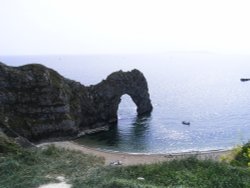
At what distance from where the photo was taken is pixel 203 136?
232 feet

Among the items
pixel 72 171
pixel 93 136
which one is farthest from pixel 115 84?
pixel 72 171

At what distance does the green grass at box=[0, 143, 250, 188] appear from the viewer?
19.7 meters

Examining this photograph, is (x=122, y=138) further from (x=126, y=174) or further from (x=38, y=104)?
(x=126, y=174)

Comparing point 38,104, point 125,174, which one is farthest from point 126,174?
point 38,104

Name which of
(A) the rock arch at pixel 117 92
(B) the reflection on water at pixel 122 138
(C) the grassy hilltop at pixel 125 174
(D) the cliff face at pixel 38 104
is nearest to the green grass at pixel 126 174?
(C) the grassy hilltop at pixel 125 174

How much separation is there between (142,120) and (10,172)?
66.2 metres

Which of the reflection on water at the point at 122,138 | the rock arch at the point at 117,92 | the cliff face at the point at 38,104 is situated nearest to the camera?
the cliff face at the point at 38,104

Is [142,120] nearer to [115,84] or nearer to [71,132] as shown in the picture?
[115,84]

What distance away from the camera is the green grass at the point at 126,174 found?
1969 centimetres

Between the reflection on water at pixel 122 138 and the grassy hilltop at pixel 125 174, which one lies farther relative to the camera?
the reflection on water at pixel 122 138

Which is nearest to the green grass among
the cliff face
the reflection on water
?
the cliff face

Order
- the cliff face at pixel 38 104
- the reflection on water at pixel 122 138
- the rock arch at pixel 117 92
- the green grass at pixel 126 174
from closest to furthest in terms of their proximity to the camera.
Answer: the green grass at pixel 126 174 → the cliff face at pixel 38 104 → the reflection on water at pixel 122 138 → the rock arch at pixel 117 92

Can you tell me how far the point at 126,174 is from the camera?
21.4 m

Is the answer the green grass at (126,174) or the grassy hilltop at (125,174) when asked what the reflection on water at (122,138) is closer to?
the grassy hilltop at (125,174)
